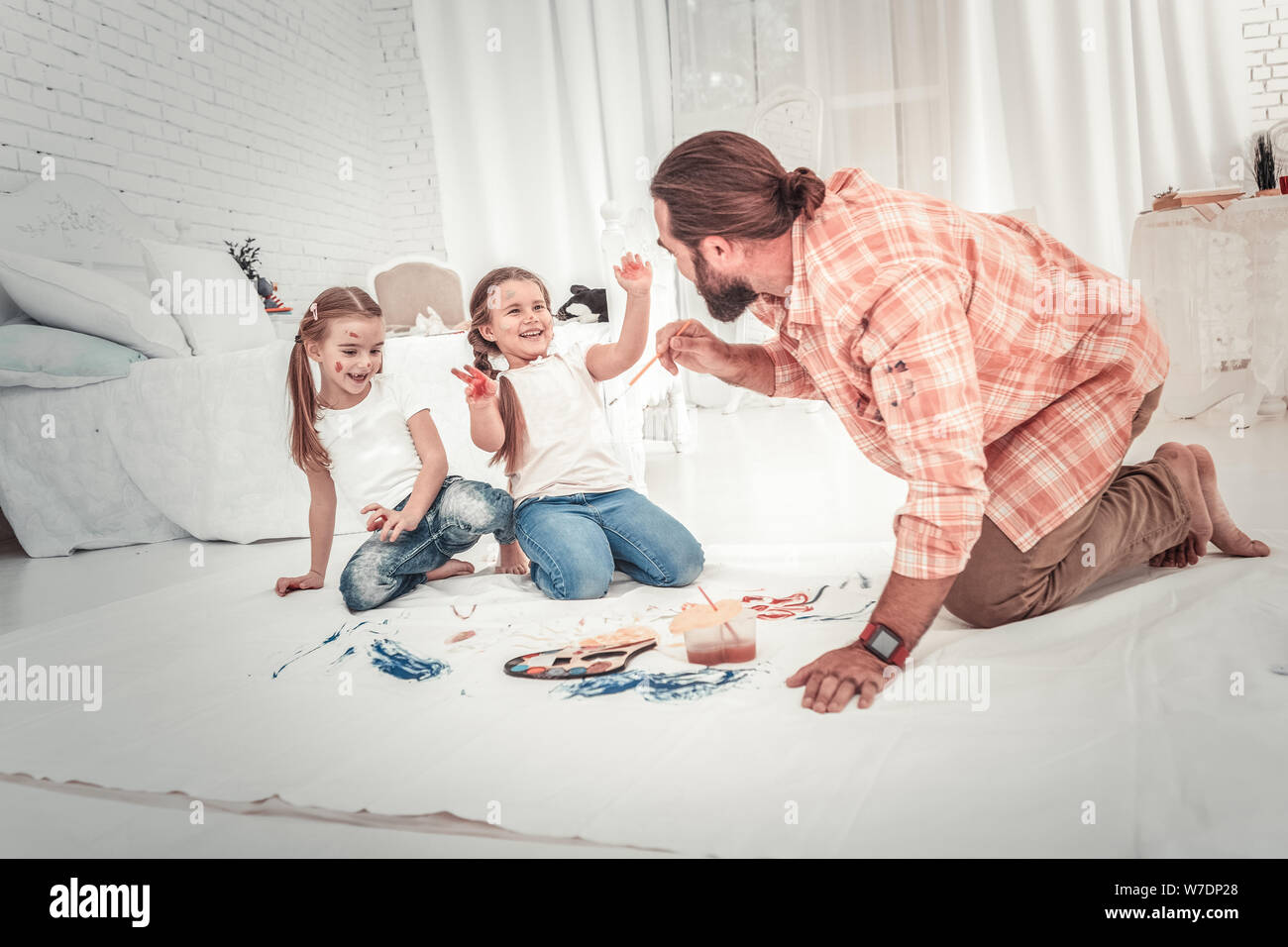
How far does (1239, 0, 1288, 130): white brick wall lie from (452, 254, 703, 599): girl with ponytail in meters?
3.59

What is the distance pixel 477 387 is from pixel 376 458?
0.35 metres

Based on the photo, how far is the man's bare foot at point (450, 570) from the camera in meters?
1.96

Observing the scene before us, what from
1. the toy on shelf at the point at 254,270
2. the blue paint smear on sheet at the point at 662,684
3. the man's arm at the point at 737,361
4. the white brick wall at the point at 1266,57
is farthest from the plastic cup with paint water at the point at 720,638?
the white brick wall at the point at 1266,57

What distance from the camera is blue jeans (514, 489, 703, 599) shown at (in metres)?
1.71

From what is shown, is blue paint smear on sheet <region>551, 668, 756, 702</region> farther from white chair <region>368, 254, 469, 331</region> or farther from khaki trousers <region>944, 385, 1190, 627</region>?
white chair <region>368, 254, 469, 331</region>

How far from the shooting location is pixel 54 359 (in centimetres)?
275

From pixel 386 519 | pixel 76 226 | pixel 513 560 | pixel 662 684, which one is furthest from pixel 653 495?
pixel 76 226

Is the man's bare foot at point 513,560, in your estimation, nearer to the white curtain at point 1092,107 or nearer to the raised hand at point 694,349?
the raised hand at point 694,349

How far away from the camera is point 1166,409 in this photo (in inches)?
132

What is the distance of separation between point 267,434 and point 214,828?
6.10ft

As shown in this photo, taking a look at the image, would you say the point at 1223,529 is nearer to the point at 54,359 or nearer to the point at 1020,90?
the point at 54,359

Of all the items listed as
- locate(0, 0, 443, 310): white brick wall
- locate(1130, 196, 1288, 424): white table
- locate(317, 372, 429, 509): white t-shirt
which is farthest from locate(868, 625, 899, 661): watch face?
locate(0, 0, 443, 310): white brick wall

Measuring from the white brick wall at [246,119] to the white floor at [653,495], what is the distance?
1.58 meters
